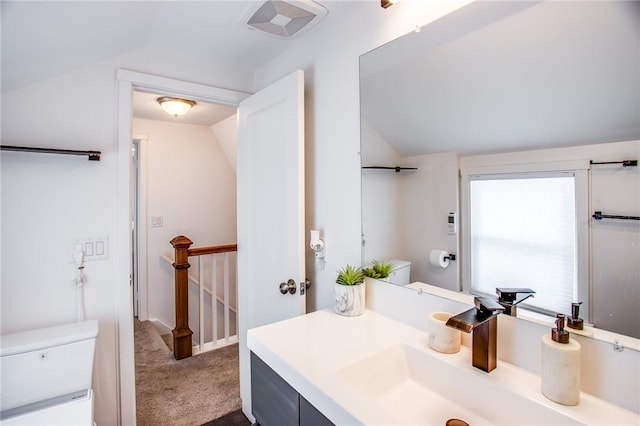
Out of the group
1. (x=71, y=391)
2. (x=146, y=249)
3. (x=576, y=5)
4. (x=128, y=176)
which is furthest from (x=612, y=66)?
(x=146, y=249)

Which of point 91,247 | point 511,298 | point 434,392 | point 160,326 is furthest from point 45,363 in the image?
point 160,326

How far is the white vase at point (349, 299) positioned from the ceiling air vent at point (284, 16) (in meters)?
1.20

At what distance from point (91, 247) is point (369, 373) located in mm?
1472

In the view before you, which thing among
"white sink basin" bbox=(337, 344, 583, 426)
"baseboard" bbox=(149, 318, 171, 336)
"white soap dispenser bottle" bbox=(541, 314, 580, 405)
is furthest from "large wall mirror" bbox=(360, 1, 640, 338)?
"baseboard" bbox=(149, 318, 171, 336)

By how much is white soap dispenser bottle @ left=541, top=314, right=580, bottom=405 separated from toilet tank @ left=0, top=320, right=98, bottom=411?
1.72 metres

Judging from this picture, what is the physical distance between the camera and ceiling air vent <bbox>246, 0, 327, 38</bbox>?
1.35 m

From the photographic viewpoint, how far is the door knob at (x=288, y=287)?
158cm

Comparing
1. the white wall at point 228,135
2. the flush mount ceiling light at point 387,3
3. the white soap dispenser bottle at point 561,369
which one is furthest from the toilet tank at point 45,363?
the white wall at point 228,135

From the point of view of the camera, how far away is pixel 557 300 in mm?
850

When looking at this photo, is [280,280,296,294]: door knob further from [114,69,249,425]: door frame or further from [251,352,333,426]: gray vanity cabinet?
[114,69,249,425]: door frame

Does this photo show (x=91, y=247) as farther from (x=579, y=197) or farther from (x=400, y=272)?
(x=579, y=197)

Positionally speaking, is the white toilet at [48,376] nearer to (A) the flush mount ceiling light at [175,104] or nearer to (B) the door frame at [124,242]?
(B) the door frame at [124,242]

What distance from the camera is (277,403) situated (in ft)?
3.23

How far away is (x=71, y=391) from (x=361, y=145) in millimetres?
1675
